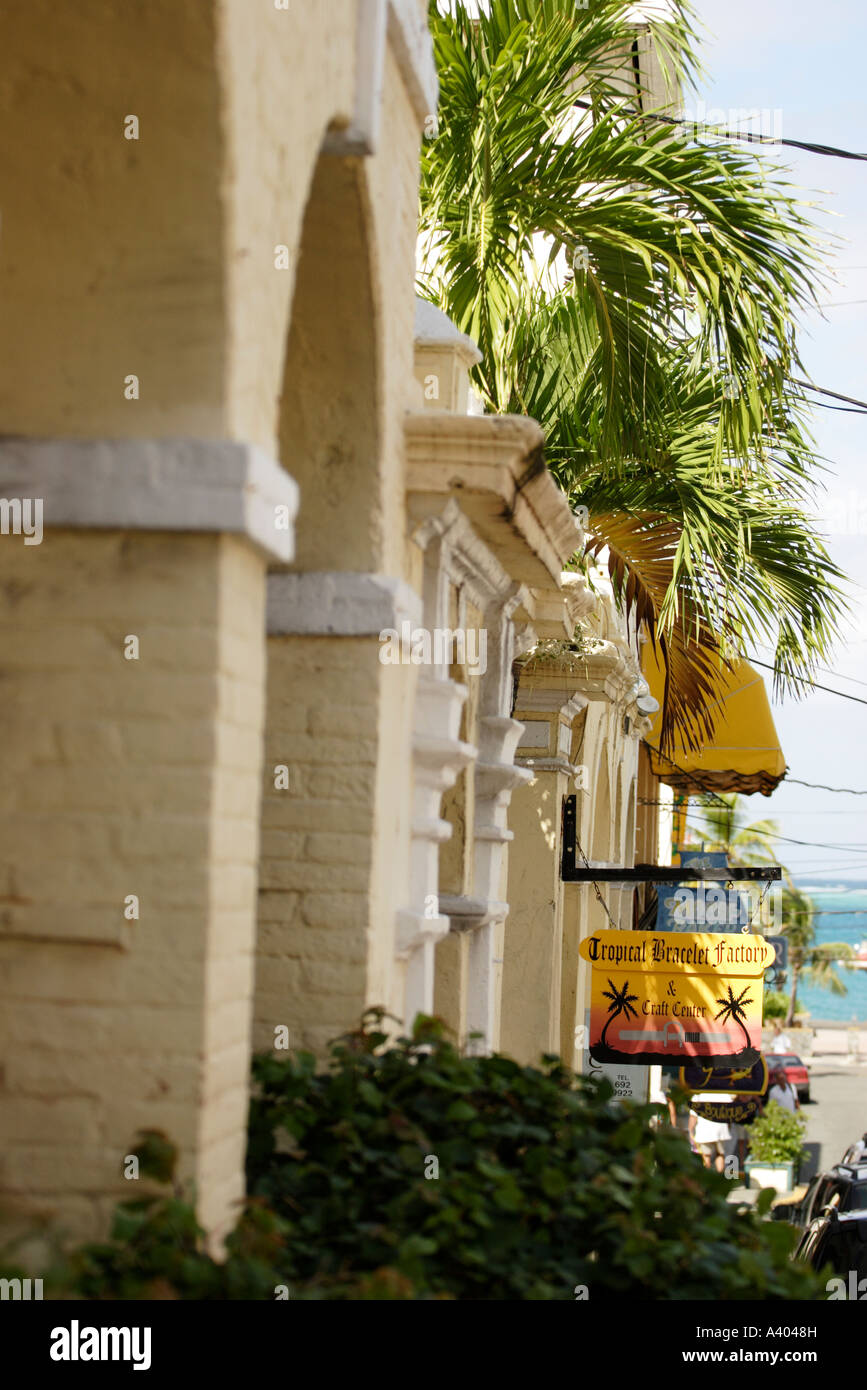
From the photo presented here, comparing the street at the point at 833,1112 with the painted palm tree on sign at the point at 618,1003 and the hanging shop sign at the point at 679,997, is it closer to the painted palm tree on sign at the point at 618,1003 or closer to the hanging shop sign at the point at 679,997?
the hanging shop sign at the point at 679,997

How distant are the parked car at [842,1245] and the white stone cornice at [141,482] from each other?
674cm

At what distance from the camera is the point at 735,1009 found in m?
10.7

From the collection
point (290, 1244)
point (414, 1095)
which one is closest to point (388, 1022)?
point (414, 1095)

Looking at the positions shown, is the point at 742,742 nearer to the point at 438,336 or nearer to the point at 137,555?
the point at 438,336

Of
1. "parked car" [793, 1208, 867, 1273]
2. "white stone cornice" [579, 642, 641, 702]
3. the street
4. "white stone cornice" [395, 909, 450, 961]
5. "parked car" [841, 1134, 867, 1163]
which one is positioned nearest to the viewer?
"white stone cornice" [395, 909, 450, 961]

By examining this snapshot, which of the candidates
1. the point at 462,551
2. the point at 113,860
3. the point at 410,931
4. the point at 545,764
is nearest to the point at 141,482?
the point at 113,860

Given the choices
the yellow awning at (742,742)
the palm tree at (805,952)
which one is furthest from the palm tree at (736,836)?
the yellow awning at (742,742)

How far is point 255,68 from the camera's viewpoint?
4.05 meters

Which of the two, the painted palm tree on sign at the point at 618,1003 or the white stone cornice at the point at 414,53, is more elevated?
the white stone cornice at the point at 414,53

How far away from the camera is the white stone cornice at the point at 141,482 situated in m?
3.85

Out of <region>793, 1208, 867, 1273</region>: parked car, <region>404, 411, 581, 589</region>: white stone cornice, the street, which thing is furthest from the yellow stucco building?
the street

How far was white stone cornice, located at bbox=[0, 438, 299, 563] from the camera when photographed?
3.85m

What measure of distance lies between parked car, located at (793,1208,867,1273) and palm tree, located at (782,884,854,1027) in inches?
1939

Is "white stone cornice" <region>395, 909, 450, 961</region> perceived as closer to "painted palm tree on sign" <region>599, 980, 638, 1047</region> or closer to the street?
"painted palm tree on sign" <region>599, 980, 638, 1047</region>
